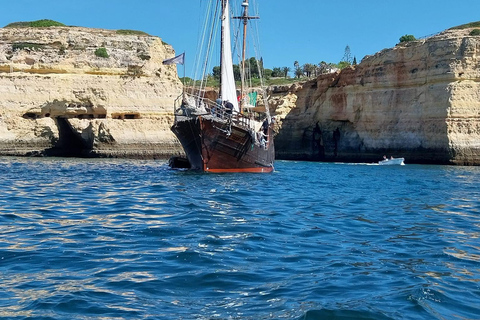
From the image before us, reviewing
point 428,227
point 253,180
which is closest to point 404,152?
point 253,180

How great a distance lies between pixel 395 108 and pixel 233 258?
1537 inches

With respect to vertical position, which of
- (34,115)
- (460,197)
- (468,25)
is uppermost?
(468,25)

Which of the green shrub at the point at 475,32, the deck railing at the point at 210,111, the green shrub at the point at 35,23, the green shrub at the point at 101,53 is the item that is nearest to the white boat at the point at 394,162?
the green shrub at the point at 475,32

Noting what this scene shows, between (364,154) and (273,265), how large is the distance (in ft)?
136

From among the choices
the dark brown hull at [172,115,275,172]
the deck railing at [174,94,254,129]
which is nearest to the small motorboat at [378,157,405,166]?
the dark brown hull at [172,115,275,172]

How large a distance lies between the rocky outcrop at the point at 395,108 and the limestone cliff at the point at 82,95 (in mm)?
14618

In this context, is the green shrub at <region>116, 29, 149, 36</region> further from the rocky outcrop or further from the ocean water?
the ocean water

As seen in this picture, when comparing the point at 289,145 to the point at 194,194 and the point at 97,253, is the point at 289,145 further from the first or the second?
the point at 97,253

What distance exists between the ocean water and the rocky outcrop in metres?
26.0

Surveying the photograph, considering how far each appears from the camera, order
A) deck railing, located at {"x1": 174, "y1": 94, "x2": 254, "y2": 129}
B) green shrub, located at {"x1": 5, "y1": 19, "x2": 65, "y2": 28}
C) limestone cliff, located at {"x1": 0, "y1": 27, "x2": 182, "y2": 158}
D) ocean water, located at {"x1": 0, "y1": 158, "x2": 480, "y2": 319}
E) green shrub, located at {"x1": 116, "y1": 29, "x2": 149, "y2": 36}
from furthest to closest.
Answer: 1. green shrub, located at {"x1": 5, "y1": 19, "x2": 65, "y2": 28}
2. green shrub, located at {"x1": 116, "y1": 29, "x2": 149, "y2": 36}
3. limestone cliff, located at {"x1": 0, "y1": 27, "x2": 182, "y2": 158}
4. deck railing, located at {"x1": 174, "y1": 94, "x2": 254, "y2": 129}
5. ocean water, located at {"x1": 0, "y1": 158, "x2": 480, "y2": 319}

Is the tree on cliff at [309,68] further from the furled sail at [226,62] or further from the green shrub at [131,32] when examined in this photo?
the furled sail at [226,62]

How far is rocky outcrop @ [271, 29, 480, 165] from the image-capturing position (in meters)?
39.4

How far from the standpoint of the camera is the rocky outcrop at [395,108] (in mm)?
39438

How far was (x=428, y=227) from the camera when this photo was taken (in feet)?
37.0
